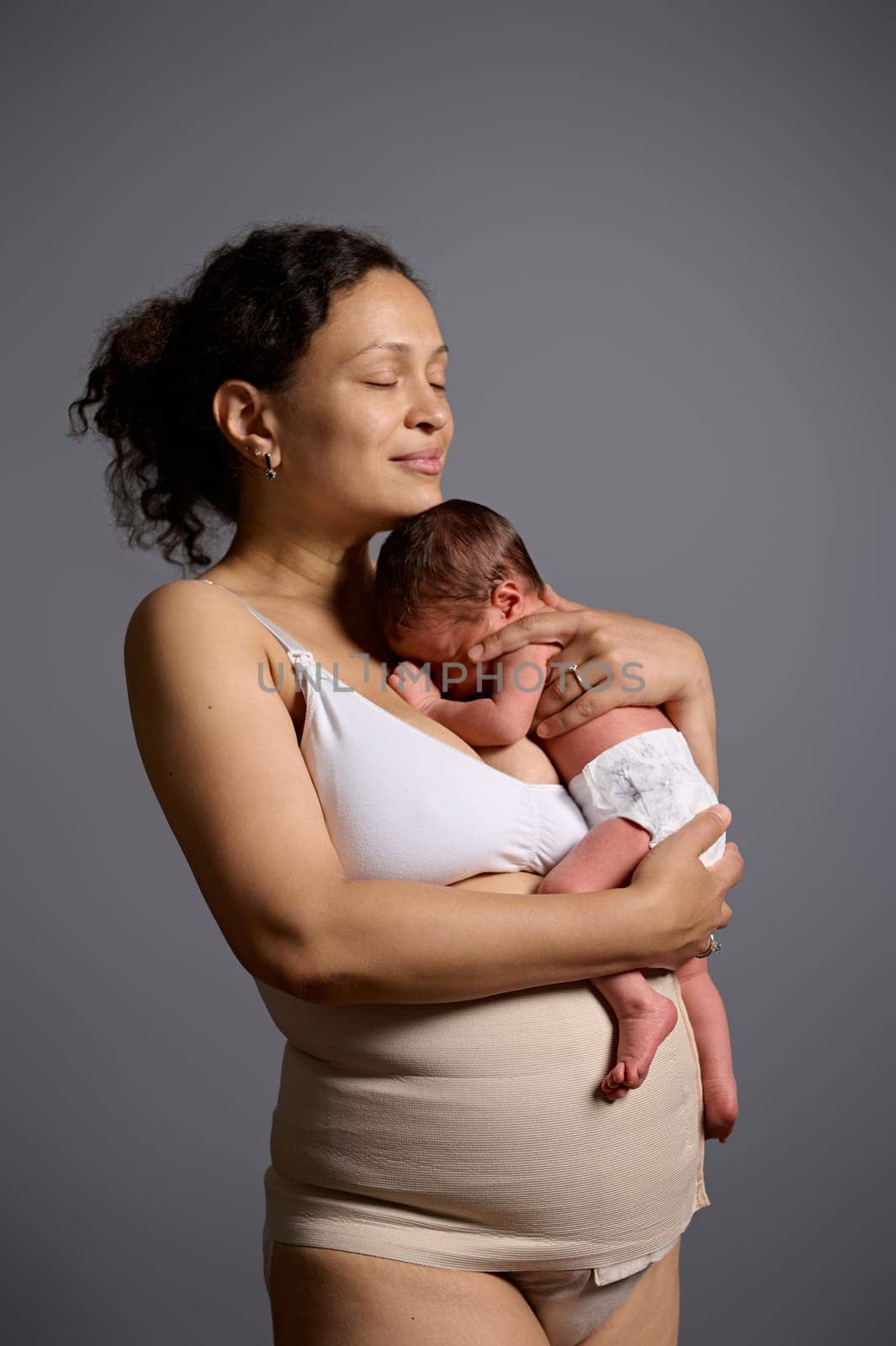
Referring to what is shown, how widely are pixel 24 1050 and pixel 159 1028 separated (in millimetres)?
363

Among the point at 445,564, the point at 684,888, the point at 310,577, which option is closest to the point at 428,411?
the point at 445,564

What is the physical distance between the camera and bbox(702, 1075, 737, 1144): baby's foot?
2281 mm

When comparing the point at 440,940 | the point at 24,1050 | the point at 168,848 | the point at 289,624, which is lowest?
the point at 24,1050

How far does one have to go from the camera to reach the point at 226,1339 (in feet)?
12.3

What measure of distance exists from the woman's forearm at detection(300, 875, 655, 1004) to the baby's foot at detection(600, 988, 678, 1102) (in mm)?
142

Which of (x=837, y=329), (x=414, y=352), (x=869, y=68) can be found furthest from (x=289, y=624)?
(x=869, y=68)

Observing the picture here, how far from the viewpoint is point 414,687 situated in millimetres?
2299

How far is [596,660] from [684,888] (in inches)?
17.6

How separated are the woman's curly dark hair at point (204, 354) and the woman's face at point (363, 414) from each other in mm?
43

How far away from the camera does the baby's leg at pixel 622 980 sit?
1.96 meters

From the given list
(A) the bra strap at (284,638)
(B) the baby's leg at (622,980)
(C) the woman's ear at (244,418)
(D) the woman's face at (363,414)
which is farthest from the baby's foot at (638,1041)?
(C) the woman's ear at (244,418)

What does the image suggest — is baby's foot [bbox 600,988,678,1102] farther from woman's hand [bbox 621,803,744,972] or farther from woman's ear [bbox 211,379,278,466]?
woman's ear [bbox 211,379,278,466]

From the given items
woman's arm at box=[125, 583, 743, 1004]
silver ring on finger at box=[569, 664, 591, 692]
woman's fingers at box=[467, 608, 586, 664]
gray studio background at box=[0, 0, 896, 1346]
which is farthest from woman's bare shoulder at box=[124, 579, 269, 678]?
gray studio background at box=[0, 0, 896, 1346]

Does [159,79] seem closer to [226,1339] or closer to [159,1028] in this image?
[159,1028]
